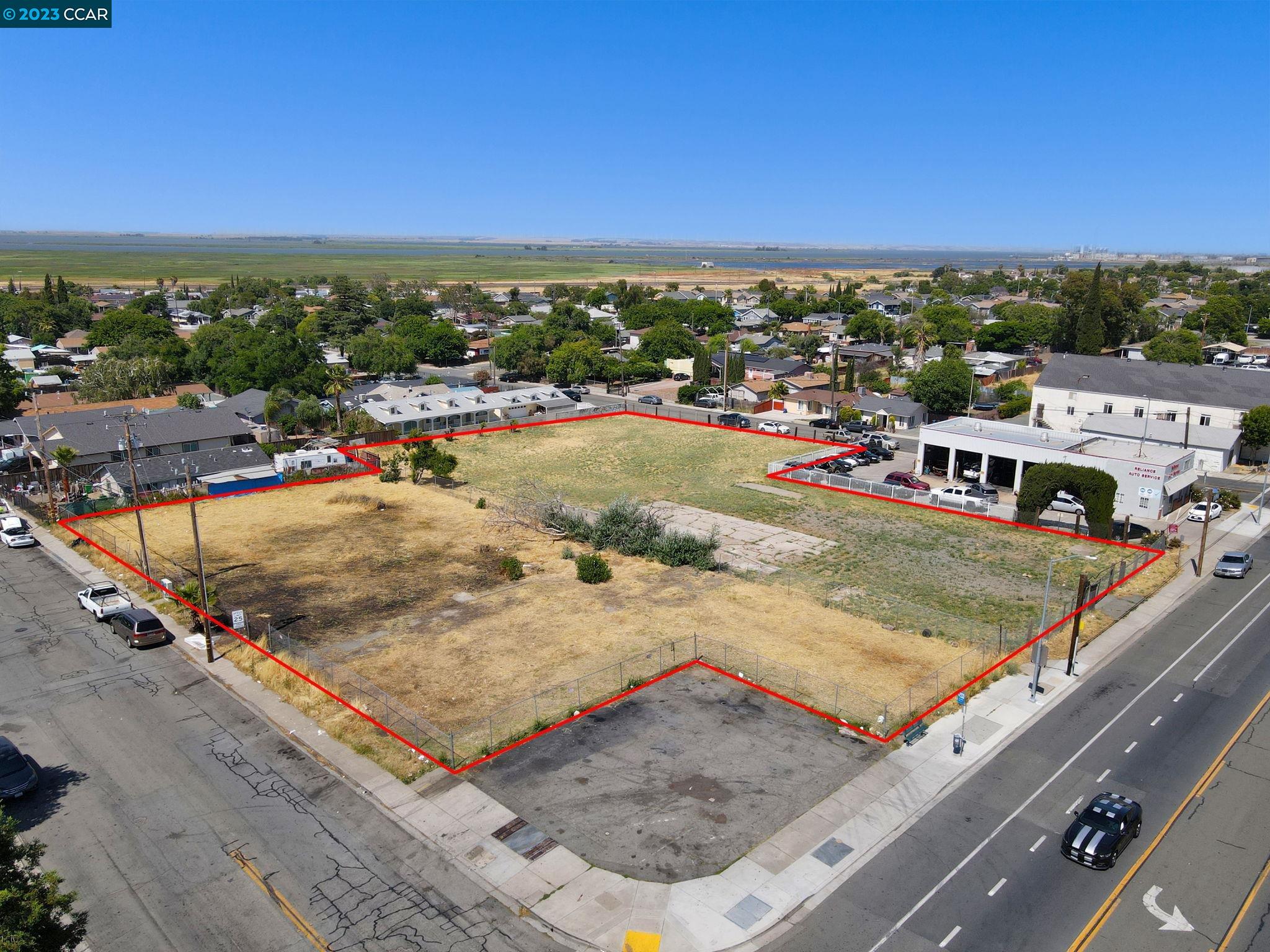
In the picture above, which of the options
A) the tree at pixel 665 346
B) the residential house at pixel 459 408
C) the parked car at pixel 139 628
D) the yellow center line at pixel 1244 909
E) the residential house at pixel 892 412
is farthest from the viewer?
the tree at pixel 665 346

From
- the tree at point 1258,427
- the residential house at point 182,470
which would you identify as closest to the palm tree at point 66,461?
the residential house at point 182,470

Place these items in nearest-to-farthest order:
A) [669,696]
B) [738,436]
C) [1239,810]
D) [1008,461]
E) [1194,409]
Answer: [1239,810] < [669,696] < [1008,461] < [1194,409] < [738,436]

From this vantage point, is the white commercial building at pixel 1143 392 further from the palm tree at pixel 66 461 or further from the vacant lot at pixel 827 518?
the palm tree at pixel 66 461

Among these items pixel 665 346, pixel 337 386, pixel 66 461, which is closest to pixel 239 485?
pixel 66 461

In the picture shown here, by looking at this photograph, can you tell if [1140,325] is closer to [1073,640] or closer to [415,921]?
[1073,640]

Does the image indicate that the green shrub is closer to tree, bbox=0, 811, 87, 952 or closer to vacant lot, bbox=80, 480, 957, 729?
vacant lot, bbox=80, 480, 957, 729

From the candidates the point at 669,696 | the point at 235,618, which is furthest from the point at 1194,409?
the point at 235,618

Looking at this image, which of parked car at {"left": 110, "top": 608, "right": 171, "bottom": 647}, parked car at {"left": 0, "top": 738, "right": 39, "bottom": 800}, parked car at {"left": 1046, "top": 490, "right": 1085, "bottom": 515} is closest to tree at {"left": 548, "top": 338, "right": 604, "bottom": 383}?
parked car at {"left": 1046, "top": 490, "right": 1085, "bottom": 515}
